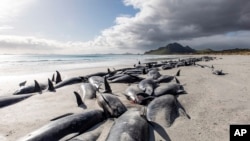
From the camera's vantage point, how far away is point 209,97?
6645mm

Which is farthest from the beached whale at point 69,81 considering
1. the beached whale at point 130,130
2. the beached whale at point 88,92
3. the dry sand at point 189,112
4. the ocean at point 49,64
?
the ocean at point 49,64

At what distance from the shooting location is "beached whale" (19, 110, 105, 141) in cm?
378

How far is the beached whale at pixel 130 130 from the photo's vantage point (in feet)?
11.4

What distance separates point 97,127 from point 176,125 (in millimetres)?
1674

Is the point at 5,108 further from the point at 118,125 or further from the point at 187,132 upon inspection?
the point at 187,132

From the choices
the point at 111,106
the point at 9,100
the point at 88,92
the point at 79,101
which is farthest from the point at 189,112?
the point at 9,100

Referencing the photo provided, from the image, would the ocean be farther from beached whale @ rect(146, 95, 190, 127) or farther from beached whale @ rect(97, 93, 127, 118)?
beached whale @ rect(146, 95, 190, 127)

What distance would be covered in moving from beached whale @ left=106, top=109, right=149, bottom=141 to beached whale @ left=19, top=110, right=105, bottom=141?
75 centimetres

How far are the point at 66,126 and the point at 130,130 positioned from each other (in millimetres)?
1321

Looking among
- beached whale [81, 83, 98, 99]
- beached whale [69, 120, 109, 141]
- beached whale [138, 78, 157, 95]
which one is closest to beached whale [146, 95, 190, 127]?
beached whale [69, 120, 109, 141]

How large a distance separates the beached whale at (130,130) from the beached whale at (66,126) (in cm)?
75

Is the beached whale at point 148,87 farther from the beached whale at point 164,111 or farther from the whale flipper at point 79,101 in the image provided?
the whale flipper at point 79,101

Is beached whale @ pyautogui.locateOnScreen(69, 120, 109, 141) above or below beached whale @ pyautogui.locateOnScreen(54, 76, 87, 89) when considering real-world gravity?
below

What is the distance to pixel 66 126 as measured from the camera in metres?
4.19
